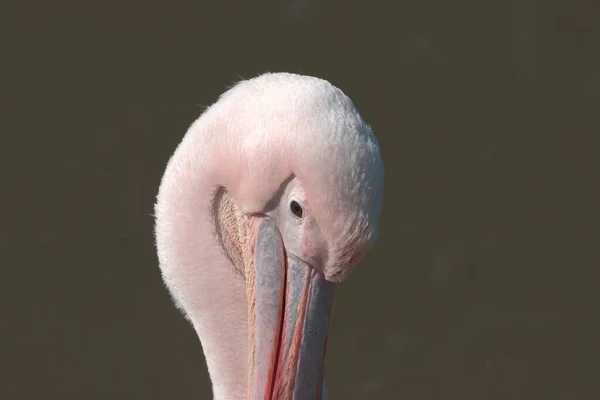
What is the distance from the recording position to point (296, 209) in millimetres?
4184

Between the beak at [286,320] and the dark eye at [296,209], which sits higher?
the dark eye at [296,209]

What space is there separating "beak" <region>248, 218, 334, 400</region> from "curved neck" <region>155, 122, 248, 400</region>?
13.9 inches

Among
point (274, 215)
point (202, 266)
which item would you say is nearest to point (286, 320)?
point (274, 215)

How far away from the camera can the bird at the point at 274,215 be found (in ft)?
13.2

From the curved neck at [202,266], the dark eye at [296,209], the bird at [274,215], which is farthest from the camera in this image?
the curved neck at [202,266]

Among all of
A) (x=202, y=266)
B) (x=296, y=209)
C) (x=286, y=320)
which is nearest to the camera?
(x=296, y=209)

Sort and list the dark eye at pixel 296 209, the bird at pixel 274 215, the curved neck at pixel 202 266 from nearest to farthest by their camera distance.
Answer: the bird at pixel 274 215, the dark eye at pixel 296 209, the curved neck at pixel 202 266

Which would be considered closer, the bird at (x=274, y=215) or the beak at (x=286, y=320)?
the bird at (x=274, y=215)

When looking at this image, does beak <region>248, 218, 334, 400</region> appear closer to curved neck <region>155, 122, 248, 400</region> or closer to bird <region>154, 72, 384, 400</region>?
bird <region>154, 72, 384, 400</region>

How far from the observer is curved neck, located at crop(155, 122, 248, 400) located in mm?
4535

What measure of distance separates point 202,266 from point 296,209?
0.73 metres

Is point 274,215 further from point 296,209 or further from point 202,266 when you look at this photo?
point 202,266

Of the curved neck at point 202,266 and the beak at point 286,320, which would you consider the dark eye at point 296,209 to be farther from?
the curved neck at point 202,266

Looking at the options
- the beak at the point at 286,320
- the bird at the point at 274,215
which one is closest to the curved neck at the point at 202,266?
the bird at the point at 274,215
